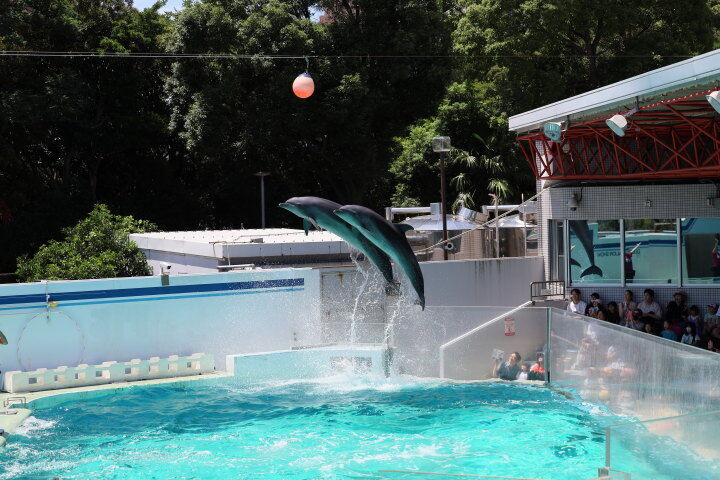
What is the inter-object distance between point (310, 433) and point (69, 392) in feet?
13.8

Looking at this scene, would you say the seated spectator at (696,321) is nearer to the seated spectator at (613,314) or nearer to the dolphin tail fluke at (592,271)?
the seated spectator at (613,314)

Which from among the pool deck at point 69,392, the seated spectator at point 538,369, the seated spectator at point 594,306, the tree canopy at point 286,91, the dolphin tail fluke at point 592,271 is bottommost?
the pool deck at point 69,392

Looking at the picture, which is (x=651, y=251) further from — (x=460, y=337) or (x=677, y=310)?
(x=460, y=337)

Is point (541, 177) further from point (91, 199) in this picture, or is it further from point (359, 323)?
point (91, 199)

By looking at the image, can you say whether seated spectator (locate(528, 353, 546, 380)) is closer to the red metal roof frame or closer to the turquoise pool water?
the turquoise pool water

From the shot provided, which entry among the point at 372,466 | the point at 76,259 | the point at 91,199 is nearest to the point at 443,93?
the point at 91,199

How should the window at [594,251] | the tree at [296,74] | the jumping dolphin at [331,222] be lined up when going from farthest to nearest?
the tree at [296,74], the window at [594,251], the jumping dolphin at [331,222]

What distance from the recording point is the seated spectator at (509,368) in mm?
13305

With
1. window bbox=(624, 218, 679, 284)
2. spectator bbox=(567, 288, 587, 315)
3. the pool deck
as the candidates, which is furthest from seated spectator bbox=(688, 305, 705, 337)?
the pool deck

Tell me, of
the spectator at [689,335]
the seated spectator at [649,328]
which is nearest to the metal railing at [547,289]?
the seated spectator at [649,328]

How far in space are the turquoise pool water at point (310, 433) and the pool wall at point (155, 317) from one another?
1.30 meters

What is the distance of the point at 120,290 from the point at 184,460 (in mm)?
5001

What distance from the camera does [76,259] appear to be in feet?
69.5

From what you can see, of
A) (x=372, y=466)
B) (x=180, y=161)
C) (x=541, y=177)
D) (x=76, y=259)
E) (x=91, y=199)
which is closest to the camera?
(x=372, y=466)
